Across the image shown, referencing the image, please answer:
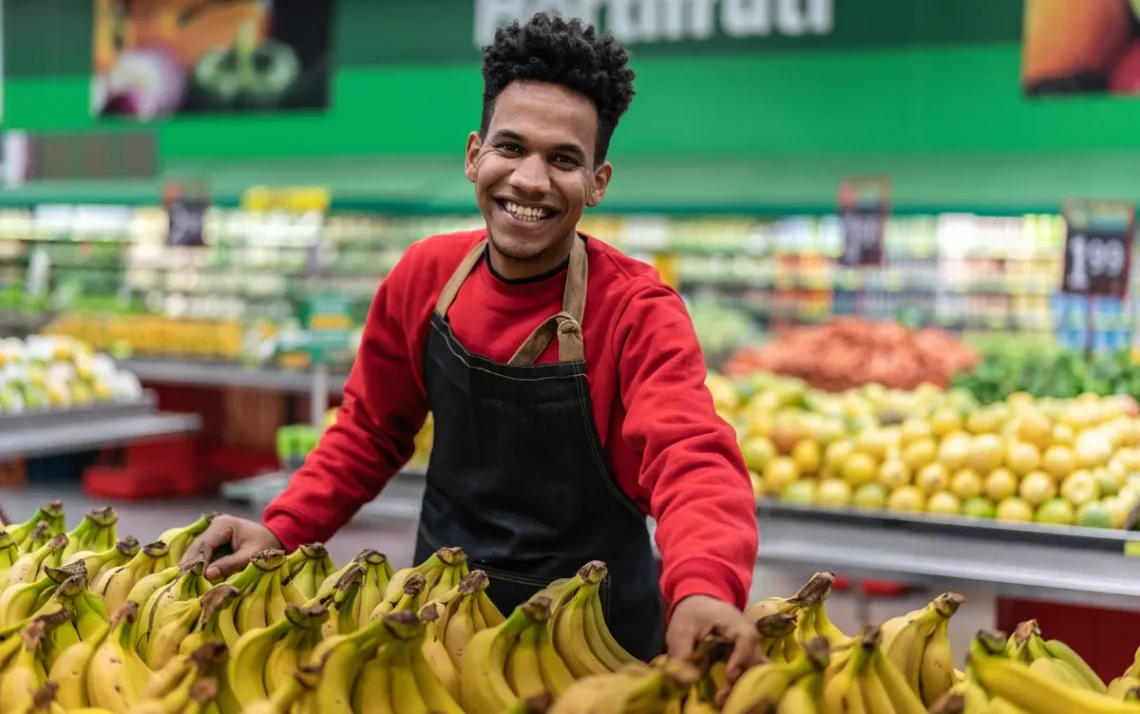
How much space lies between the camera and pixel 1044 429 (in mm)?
4086

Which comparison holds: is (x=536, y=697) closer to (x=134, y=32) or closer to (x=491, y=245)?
(x=491, y=245)

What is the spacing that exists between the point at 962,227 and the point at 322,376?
7.77 meters

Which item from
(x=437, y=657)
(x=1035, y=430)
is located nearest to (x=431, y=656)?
(x=437, y=657)

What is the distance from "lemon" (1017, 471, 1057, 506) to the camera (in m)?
3.89

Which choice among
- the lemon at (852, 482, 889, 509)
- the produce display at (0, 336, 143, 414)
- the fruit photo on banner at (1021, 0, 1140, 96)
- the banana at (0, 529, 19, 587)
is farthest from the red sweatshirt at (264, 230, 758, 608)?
the fruit photo on banner at (1021, 0, 1140, 96)

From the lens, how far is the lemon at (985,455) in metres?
4.04

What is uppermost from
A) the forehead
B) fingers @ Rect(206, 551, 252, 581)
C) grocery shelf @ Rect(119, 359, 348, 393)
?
the forehead

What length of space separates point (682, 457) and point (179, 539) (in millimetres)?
883

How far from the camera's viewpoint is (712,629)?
1.60m

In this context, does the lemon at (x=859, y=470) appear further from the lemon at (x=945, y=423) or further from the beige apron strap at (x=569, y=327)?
the beige apron strap at (x=569, y=327)

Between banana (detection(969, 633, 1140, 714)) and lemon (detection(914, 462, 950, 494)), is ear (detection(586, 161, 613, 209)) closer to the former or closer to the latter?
banana (detection(969, 633, 1140, 714))

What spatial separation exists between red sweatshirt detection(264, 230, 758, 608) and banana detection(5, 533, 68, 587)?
35cm

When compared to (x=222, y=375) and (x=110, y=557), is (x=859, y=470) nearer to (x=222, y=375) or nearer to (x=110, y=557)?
(x=110, y=557)

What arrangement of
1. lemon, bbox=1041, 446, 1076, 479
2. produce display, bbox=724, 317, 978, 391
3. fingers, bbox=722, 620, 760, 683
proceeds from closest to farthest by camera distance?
fingers, bbox=722, 620, 760, 683, lemon, bbox=1041, 446, 1076, 479, produce display, bbox=724, 317, 978, 391
